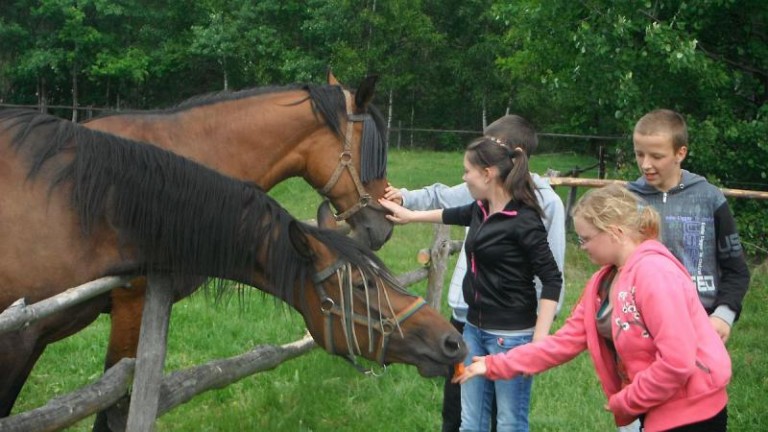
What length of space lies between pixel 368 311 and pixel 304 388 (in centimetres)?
220

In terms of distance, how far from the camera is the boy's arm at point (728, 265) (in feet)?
9.75

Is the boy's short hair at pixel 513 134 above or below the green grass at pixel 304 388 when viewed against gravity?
above

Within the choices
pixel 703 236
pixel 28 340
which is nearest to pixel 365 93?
pixel 703 236

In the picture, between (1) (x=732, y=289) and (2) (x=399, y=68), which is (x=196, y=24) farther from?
(1) (x=732, y=289)

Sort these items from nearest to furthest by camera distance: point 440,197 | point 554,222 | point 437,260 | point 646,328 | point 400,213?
point 646,328 → point 554,222 → point 400,213 → point 440,197 → point 437,260

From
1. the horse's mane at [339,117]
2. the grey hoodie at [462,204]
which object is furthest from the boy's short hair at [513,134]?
the horse's mane at [339,117]

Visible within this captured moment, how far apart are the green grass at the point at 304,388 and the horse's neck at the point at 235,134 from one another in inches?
28.4

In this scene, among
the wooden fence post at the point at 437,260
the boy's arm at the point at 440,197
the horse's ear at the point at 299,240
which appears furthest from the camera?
the wooden fence post at the point at 437,260

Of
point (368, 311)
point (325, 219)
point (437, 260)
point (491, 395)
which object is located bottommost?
point (437, 260)

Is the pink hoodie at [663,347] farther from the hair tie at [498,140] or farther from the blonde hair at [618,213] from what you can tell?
the hair tie at [498,140]

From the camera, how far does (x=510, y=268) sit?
10.1ft

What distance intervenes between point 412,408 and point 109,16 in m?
29.6

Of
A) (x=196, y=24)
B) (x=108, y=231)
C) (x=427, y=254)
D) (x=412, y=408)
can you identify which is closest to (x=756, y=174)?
(x=427, y=254)

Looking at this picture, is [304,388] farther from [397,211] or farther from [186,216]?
[186,216]
